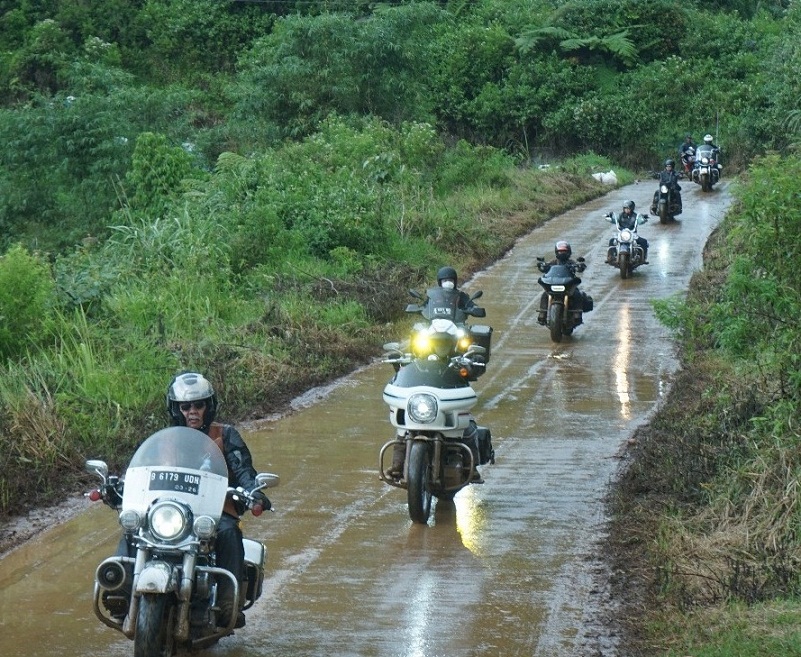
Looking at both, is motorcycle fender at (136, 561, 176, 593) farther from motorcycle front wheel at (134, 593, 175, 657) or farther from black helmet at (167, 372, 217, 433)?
black helmet at (167, 372, 217, 433)

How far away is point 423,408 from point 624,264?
15148mm

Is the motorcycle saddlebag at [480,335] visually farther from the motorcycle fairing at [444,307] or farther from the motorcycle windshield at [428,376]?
the motorcycle windshield at [428,376]

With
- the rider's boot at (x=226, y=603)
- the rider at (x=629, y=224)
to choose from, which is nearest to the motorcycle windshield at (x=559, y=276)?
the rider at (x=629, y=224)

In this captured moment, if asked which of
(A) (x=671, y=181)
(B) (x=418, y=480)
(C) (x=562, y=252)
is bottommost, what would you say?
(B) (x=418, y=480)

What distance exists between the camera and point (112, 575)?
19.8 feet

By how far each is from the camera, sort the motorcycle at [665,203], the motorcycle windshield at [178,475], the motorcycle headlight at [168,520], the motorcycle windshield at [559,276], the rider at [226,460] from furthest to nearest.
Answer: the motorcycle at [665,203] < the motorcycle windshield at [559,276] < the rider at [226,460] < the motorcycle windshield at [178,475] < the motorcycle headlight at [168,520]

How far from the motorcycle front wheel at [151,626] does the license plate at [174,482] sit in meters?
0.51

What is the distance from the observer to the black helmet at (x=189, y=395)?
6.62 metres

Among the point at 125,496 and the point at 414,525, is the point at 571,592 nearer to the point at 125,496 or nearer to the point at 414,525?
the point at 414,525

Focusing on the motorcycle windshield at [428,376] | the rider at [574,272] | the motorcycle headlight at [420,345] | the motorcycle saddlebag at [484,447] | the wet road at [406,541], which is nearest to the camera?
the wet road at [406,541]

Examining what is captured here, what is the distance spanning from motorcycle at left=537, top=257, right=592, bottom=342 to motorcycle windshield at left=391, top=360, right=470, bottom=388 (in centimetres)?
862

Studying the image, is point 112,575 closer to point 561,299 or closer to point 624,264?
point 561,299

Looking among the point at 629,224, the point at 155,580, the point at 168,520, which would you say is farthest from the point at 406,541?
the point at 629,224

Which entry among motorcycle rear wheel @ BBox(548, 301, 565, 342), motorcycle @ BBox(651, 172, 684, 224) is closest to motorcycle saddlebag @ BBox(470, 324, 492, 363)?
motorcycle rear wheel @ BBox(548, 301, 565, 342)
